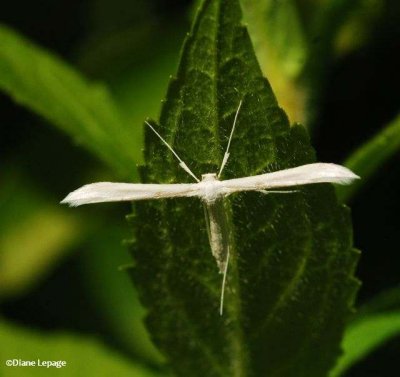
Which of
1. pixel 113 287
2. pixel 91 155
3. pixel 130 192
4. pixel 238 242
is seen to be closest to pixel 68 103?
pixel 130 192

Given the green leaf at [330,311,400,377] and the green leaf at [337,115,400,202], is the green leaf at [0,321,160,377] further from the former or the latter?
the green leaf at [337,115,400,202]

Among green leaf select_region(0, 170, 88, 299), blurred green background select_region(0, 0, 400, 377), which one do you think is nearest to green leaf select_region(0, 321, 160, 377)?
blurred green background select_region(0, 0, 400, 377)

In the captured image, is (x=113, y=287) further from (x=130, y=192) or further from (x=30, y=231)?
(x=130, y=192)

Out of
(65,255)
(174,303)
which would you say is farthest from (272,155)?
(65,255)

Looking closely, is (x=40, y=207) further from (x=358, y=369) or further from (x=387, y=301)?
(x=387, y=301)

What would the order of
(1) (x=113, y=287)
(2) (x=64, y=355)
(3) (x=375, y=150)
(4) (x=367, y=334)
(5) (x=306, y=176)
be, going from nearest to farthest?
1. (5) (x=306, y=176)
2. (3) (x=375, y=150)
3. (4) (x=367, y=334)
4. (2) (x=64, y=355)
5. (1) (x=113, y=287)

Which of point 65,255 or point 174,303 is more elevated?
point 65,255
